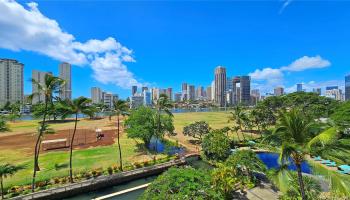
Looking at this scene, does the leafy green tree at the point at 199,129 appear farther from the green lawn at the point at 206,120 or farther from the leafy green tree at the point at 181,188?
the leafy green tree at the point at 181,188

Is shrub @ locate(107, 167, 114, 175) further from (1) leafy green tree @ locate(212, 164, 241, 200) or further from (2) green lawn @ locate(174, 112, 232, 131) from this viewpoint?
(2) green lawn @ locate(174, 112, 232, 131)

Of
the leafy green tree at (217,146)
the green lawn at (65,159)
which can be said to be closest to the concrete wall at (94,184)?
the green lawn at (65,159)

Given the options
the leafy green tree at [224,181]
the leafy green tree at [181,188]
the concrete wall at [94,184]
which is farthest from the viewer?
the concrete wall at [94,184]

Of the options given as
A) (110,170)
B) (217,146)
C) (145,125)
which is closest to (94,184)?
(110,170)

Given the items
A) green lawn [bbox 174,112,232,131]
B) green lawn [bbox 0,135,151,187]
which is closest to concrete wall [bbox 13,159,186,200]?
green lawn [bbox 0,135,151,187]

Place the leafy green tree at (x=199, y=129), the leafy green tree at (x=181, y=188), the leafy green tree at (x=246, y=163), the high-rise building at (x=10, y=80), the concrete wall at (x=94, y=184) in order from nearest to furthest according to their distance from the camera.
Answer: the leafy green tree at (x=181, y=188), the concrete wall at (x=94, y=184), the leafy green tree at (x=246, y=163), the leafy green tree at (x=199, y=129), the high-rise building at (x=10, y=80)

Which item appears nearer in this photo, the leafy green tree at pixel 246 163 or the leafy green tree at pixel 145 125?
the leafy green tree at pixel 246 163

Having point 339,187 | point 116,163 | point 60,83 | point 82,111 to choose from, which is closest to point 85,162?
point 116,163

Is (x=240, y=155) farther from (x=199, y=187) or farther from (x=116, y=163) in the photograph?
(x=116, y=163)
